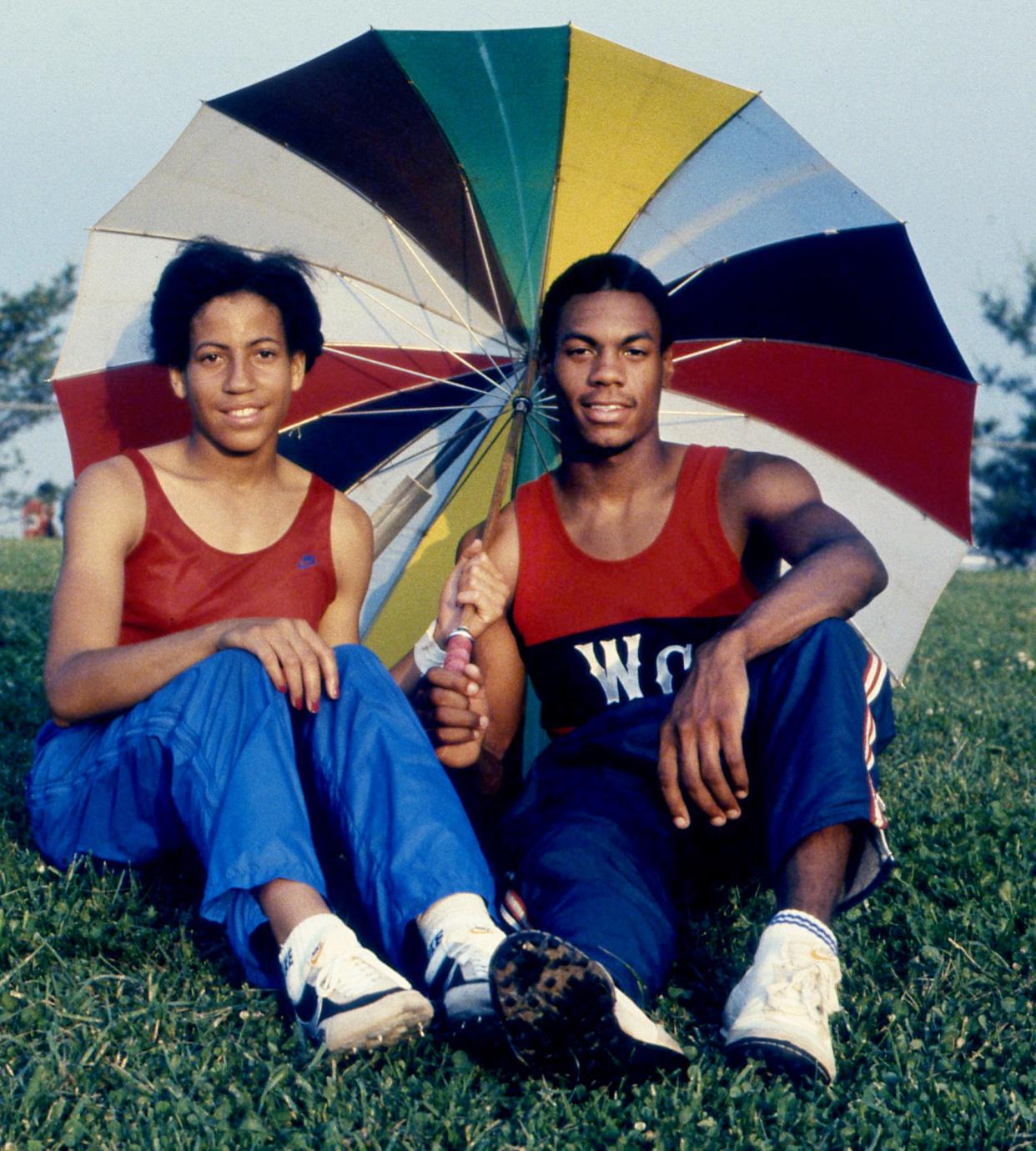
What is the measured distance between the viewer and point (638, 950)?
2848 mm

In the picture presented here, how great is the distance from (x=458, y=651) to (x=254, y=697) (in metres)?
0.72

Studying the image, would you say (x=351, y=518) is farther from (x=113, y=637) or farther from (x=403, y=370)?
(x=113, y=637)

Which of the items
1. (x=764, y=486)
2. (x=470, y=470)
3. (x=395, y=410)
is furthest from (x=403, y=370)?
(x=764, y=486)

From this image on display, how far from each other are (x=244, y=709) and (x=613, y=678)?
113 cm

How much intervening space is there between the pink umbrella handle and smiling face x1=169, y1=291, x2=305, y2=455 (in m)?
0.83

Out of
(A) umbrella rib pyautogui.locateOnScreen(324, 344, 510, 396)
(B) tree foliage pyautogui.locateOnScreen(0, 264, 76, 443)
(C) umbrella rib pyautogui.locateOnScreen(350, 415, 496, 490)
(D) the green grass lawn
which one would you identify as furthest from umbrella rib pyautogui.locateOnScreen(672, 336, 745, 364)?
(B) tree foliage pyautogui.locateOnScreen(0, 264, 76, 443)

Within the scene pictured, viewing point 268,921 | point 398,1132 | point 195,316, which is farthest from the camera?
point 195,316

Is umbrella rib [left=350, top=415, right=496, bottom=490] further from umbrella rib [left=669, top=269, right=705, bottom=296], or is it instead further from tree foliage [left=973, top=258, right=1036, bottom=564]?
tree foliage [left=973, top=258, right=1036, bottom=564]

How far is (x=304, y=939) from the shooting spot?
8.89 feet

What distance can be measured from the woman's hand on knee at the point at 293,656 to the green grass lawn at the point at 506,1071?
2.21 ft

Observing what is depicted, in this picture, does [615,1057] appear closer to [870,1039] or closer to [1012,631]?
[870,1039]

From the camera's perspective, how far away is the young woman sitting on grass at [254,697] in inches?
109

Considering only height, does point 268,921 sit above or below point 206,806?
below

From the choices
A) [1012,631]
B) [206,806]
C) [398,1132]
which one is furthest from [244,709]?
[1012,631]
